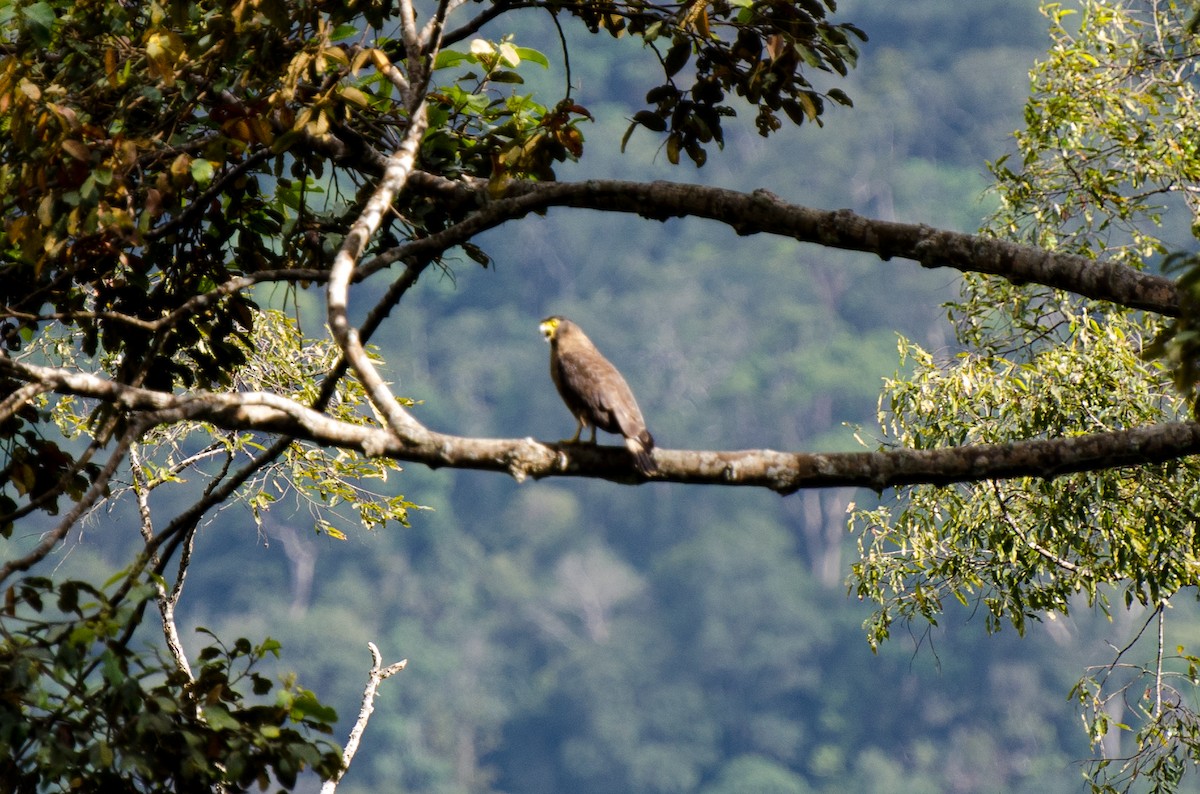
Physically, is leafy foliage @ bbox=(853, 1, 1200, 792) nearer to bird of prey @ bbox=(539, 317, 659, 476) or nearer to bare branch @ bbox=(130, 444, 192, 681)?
bird of prey @ bbox=(539, 317, 659, 476)

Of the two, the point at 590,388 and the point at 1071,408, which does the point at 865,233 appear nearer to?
the point at 590,388

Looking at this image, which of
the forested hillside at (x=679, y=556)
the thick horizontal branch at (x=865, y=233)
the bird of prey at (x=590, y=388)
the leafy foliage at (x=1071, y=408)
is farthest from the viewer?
the forested hillside at (x=679, y=556)

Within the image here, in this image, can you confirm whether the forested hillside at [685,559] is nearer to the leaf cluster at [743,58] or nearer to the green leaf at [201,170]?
the leaf cluster at [743,58]

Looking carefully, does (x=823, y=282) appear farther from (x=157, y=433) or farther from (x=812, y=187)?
(x=157, y=433)

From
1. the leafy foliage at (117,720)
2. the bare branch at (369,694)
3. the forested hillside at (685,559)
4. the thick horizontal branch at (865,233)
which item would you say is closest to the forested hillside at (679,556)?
the forested hillside at (685,559)

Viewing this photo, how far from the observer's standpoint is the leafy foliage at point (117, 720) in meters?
3.45

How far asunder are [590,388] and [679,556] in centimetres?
6041

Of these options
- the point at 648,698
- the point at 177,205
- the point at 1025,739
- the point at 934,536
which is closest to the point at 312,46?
the point at 177,205

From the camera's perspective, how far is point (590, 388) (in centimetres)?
521

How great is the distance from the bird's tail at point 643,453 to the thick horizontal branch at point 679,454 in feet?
0.07

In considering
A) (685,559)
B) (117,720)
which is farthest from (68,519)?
(685,559)

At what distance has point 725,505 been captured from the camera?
6506 centimetres

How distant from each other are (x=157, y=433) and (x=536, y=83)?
71438 mm

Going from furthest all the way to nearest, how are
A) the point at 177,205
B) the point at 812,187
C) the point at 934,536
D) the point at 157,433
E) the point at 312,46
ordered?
1. the point at 812,187
2. the point at 934,536
3. the point at 157,433
4. the point at 177,205
5. the point at 312,46
